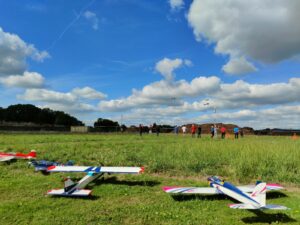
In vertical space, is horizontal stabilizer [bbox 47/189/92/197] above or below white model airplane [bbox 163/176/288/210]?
below

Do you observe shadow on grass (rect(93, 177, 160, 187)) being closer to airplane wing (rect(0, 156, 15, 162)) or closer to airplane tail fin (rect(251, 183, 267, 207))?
airplane tail fin (rect(251, 183, 267, 207))

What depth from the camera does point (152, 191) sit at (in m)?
10.9

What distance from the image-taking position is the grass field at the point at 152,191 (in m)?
8.16

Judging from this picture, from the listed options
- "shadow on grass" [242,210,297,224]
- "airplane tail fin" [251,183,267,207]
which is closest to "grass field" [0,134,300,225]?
"shadow on grass" [242,210,297,224]

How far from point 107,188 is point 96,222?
3.46 metres

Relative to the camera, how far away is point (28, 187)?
37.9ft

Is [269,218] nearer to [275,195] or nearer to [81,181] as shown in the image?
[275,195]

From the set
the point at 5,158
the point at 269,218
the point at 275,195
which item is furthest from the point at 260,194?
the point at 5,158

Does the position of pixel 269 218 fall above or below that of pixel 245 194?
below

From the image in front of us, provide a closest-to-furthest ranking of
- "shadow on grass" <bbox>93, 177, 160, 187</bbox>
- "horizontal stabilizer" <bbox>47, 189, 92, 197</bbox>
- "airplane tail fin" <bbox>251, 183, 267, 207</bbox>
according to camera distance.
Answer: "airplane tail fin" <bbox>251, 183, 267, 207</bbox> → "horizontal stabilizer" <bbox>47, 189, 92, 197</bbox> → "shadow on grass" <bbox>93, 177, 160, 187</bbox>

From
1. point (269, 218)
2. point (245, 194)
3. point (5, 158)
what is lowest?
point (269, 218)

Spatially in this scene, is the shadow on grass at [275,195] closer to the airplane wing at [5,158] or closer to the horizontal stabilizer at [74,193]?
the horizontal stabilizer at [74,193]

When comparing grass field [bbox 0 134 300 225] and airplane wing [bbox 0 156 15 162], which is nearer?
grass field [bbox 0 134 300 225]

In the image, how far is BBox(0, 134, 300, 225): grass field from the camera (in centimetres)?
816
